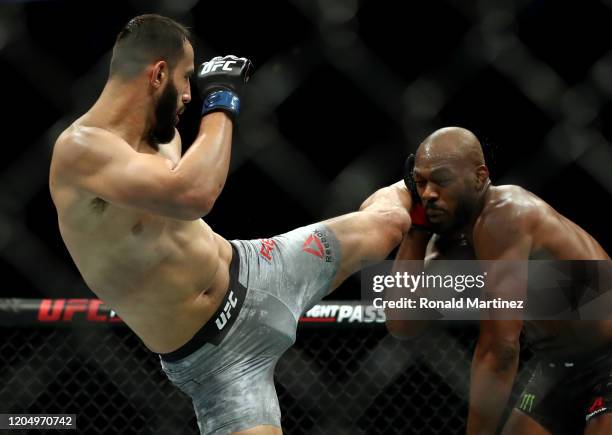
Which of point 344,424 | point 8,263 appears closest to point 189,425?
point 344,424

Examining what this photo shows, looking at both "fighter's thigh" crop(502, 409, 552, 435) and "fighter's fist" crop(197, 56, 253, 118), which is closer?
"fighter's fist" crop(197, 56, 253, 118)

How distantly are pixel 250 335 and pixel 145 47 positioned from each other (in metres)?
0.69

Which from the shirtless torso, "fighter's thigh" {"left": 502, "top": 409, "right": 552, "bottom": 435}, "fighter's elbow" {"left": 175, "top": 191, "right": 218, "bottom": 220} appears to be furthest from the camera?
"fighter's thigh" {"left": 502, "top": 409, "right": 552, "bottom": 435}

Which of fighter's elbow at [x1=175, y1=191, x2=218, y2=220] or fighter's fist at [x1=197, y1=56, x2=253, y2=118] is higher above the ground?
fighter's fist at [x1=197, y1=56, x2=253, y2=118]

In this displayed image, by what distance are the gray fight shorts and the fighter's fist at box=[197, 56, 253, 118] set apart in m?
0.38

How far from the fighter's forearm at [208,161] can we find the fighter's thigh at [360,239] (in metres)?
0.45

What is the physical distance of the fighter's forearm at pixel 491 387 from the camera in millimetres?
2119

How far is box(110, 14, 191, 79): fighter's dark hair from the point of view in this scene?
179cm

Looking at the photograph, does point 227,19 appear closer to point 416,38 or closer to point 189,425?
point 416,38

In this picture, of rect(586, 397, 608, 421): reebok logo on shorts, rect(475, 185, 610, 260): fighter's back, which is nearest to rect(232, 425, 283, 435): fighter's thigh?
rect(475, 185, 610, 260): fighter's back

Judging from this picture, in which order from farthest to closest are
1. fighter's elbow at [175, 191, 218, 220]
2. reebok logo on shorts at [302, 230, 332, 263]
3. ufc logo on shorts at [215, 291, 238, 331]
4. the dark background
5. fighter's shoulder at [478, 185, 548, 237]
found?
the dark background
fighter's shoulder at [478, 185, 548, 237]
reebok logo on shorts at [302, 230, 332, 263]
ufc logo on shorts at [215, 291, 238, 331]
fighter's elbow at [175, 191, 218, 220]

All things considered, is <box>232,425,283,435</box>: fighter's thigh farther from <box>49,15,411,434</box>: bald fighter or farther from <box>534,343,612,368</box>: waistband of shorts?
<box>534,343,612,368</box>: waistband of shorts

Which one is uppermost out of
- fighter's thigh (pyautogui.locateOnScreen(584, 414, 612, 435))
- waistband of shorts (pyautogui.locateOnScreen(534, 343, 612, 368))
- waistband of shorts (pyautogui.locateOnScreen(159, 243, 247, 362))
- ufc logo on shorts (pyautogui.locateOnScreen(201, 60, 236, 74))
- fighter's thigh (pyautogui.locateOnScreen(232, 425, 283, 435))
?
ufc logo on shorts (pyautogui.locateOnScreen(201, 60, 236, 74))

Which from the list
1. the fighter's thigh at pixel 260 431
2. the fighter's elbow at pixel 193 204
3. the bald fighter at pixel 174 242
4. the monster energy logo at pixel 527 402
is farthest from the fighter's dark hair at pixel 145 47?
the monster energy logo at pixel 527 402
